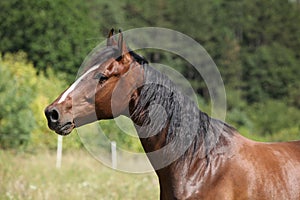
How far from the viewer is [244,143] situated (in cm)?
482

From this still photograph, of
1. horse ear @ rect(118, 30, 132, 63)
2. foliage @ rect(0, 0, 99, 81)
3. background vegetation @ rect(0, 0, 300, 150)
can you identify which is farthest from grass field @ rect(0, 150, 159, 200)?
foliage @ rect(0, 0, 99, 81)

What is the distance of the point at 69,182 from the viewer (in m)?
11.3

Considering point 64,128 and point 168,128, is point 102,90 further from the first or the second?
point 168,128

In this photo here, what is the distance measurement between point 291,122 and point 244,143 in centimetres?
5357

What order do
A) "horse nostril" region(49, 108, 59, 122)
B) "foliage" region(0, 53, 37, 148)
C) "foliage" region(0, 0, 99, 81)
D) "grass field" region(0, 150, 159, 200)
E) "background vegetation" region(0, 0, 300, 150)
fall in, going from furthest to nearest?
"foliage" region(0, 0, 99, 81), "background vegetation" region(0, 0, 300, 150), "foliage" region(0, 53, 37, 148), "grass field" region(0, 150, 159, 200), "horse nostril" region(49, 108, 59, 122)

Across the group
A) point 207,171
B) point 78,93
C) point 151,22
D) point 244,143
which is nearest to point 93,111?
point 78,93

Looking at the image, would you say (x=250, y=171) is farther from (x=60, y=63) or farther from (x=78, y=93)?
(x=60, y=63)

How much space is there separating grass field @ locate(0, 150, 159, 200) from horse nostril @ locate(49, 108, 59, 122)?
461 cm

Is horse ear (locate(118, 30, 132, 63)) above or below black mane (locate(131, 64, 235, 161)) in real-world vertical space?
above

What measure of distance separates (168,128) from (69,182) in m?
7.16

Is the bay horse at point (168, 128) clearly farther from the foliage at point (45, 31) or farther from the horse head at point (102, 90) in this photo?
the foliage at point (45, 31)

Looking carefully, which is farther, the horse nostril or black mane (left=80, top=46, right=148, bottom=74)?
black mane (left=80, top=46, right=148, bottom=74)

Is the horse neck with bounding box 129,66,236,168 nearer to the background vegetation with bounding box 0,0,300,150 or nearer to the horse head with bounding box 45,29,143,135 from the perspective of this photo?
the horse head with bounding box 45,29,143,135

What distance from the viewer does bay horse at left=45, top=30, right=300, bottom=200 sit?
445cm
